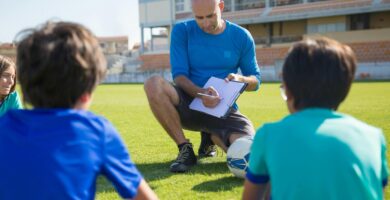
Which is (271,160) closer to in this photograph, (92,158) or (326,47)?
(326,47)

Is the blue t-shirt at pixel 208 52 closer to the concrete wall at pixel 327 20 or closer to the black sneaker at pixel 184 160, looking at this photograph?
the black sneaker at pixel 184 160

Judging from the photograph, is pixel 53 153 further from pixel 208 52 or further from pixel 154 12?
pixel 154 12

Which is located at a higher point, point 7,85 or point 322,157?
point 322,157

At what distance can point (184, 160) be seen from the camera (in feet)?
14.8

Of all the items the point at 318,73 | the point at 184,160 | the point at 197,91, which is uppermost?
the point at 318,73

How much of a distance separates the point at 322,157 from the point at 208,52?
338cm

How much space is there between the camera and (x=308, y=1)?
44531 millimetres

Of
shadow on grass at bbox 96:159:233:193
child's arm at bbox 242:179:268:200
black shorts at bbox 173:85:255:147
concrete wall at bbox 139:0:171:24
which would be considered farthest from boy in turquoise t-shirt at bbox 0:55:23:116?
concrete wall at bbox 139:0:171:24

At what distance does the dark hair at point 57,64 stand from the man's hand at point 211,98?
277 centimetres

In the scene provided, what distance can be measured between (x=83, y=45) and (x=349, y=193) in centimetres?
112

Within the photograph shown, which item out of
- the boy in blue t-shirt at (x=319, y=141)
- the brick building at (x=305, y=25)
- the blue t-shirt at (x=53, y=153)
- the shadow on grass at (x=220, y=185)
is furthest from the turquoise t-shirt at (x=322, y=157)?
the brick building at (x=305, y=25)

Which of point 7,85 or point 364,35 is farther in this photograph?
point 364,35

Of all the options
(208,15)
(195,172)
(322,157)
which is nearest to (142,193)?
(322,157)

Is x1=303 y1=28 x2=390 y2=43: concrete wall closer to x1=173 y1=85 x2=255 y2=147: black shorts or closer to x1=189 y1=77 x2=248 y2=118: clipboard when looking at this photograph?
x1=173 y1=85 x2=255 y2=147: black shorts
